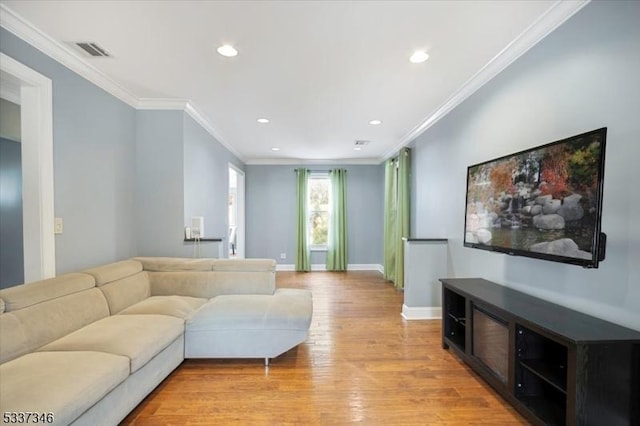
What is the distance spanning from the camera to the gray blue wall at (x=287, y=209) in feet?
22.4

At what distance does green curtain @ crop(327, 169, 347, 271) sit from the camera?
6.66 metres

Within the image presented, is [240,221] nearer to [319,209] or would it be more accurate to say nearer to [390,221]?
[319,209]

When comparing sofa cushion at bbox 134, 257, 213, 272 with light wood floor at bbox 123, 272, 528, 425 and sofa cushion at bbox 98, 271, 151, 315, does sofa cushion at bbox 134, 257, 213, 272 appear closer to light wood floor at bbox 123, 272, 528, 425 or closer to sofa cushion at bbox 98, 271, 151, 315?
sofa cushion at bbox 98, 271, 151, 315

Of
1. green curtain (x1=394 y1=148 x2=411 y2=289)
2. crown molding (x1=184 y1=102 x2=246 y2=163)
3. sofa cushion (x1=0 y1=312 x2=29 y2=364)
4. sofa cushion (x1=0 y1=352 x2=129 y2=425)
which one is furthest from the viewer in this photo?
green curtain (x1=394 y1=148 x2=411 y2=289)

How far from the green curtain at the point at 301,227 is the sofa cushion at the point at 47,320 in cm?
445

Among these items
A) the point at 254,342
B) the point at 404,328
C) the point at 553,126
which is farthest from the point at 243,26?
the point at 404,328

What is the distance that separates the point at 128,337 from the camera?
193 cm

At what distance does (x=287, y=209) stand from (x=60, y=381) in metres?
5.50

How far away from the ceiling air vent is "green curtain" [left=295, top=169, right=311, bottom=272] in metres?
4.51

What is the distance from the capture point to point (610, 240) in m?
1.61

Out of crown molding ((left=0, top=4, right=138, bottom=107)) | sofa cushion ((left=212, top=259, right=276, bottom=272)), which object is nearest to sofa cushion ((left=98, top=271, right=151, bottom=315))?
sofa cushion ((left=212, top=259, right=276, bottom=272))

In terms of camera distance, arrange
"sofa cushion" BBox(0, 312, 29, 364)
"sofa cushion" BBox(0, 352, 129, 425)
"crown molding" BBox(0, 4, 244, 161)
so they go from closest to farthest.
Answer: "sofa cushion" BBox(0, 352, 129, 425) < "sofa cushion" BBox(0, 312, 29, 364) < "crown molding" BBox(0, 4, 244, 161)

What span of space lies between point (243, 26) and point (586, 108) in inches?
88.3

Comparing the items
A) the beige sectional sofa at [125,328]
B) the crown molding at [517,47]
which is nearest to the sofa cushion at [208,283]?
the beige sectional sofa at [125,328]
